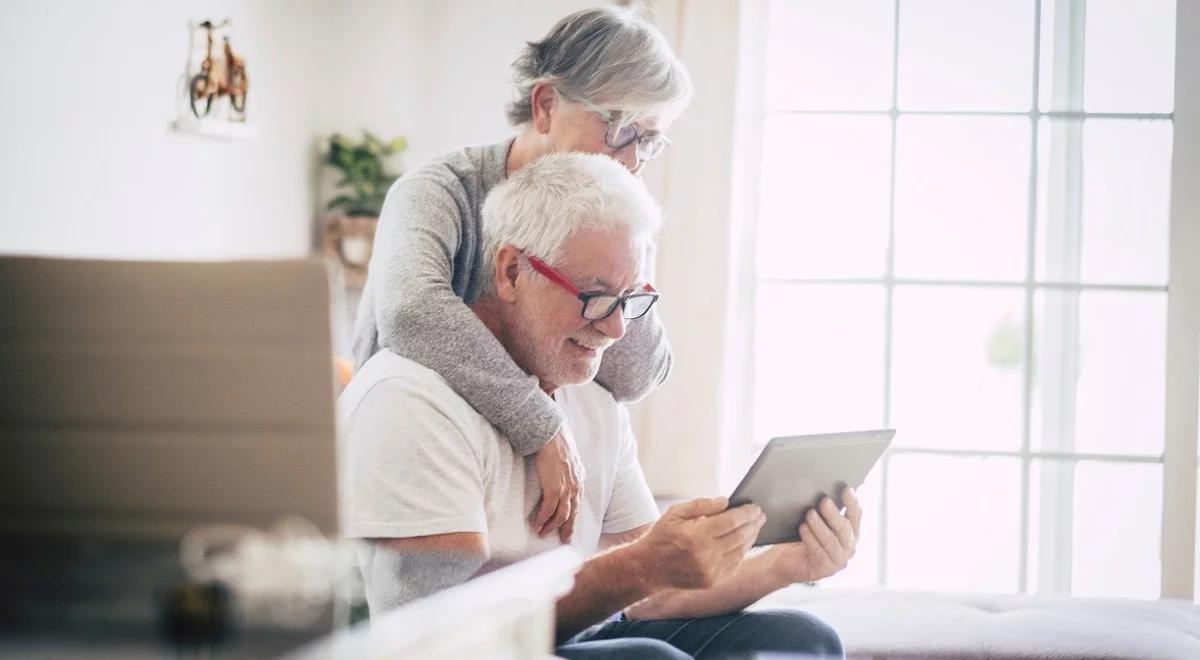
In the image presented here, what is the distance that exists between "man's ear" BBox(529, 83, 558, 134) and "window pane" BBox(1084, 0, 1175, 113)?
262cm

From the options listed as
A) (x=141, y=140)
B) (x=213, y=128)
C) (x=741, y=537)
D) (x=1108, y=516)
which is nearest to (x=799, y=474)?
(x=741, y=537)

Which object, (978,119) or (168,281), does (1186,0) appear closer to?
(978,119)

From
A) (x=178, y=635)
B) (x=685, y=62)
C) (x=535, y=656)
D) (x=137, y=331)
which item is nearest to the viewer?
(x=178, y=635)

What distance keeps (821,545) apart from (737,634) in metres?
0.18

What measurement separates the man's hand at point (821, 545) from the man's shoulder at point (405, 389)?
52 centimetres

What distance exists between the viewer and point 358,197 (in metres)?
4.14

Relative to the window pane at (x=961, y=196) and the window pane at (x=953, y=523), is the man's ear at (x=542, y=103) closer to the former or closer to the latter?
the window pane at (x=961, y=196)

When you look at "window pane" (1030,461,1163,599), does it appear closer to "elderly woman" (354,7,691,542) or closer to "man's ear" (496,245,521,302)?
"elderly woman" (354,7,691,542)

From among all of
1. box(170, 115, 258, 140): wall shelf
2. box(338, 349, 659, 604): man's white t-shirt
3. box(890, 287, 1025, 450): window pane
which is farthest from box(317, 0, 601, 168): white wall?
box(338, 349, 659, 604): man's white t-shirt

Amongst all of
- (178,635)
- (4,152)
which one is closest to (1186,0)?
(4,152)

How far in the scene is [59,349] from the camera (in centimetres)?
133

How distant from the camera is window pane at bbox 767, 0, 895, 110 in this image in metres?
4.20

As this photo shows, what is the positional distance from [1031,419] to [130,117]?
2.90 meters

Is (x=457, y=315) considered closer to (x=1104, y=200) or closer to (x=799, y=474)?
(x=799, y=474)
